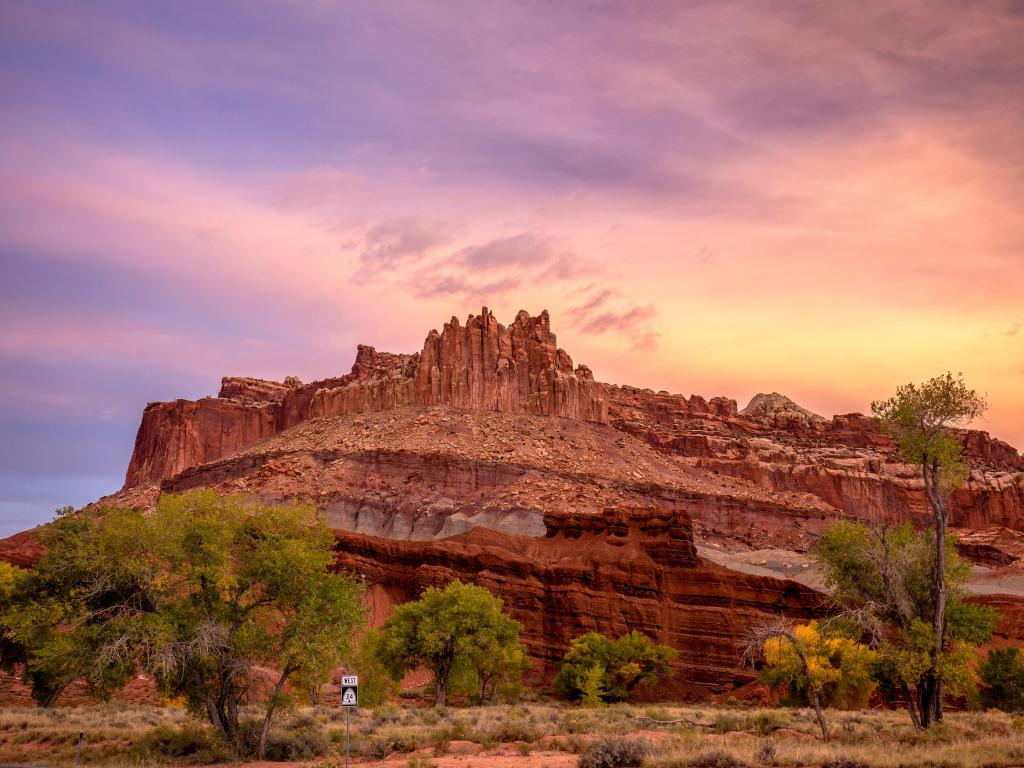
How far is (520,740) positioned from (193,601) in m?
10.2

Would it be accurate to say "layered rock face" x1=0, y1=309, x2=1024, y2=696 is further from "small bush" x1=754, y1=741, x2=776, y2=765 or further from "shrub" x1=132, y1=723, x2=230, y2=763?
"small bush" x1=754, y1=741, x2=776, y2=765

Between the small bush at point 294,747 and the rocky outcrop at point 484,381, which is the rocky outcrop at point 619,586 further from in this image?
the rocky outcrop at point 484,381

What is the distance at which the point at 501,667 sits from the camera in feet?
182

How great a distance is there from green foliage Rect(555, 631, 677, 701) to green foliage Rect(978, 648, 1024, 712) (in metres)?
18.4

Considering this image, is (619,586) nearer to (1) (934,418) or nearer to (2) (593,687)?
(2) (593,687)

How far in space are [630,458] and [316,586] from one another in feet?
308

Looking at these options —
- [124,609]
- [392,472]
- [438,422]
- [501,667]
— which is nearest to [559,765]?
[124,609]

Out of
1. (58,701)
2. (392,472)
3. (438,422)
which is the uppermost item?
(438,422)

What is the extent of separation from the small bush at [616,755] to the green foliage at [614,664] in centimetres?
3725

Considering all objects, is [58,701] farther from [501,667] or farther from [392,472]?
[392,472]

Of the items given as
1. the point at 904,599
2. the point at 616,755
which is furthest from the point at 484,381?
the point at 616,755

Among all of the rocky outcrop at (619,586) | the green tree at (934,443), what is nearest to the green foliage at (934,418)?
the green tree at (934,443)

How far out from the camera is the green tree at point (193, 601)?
25453 millimetres

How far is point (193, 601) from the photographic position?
86.9 ft
